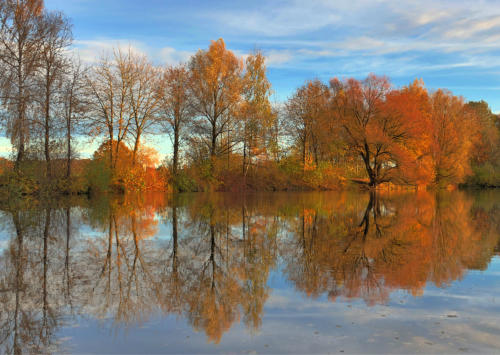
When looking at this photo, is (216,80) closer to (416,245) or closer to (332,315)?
(416,245)

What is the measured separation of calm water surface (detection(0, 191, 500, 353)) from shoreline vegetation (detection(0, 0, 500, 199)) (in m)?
16.8

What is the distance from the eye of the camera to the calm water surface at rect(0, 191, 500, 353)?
3.61m

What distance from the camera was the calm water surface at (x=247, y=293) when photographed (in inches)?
142

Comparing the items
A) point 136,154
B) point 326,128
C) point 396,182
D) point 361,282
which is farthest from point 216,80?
point 361,282

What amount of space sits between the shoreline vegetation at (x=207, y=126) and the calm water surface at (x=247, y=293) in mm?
16839

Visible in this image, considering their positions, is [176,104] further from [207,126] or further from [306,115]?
[306,115]

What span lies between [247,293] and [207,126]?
3087cm

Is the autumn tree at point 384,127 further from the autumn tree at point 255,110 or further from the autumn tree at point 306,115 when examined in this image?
the autumn tree at point 255,110

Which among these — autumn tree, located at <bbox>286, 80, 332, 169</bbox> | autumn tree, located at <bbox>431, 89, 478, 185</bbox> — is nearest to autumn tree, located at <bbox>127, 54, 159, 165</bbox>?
autumn tree, located at <bbox>286, 80, 332, 169</bbox>

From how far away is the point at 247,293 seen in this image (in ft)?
16.5

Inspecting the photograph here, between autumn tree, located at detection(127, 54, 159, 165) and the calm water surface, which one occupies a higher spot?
autumn tree, located at detection(127, 54, 159, 165)

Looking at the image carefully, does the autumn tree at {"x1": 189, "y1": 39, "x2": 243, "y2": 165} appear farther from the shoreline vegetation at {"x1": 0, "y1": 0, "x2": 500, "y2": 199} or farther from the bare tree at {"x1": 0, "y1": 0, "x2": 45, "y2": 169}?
the bare tree at {"x1": 0, "y1": 0, "x2": 45, "y2": 169}

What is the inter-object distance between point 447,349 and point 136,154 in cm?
2890

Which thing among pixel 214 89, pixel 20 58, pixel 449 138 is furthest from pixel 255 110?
pixel 449 138
